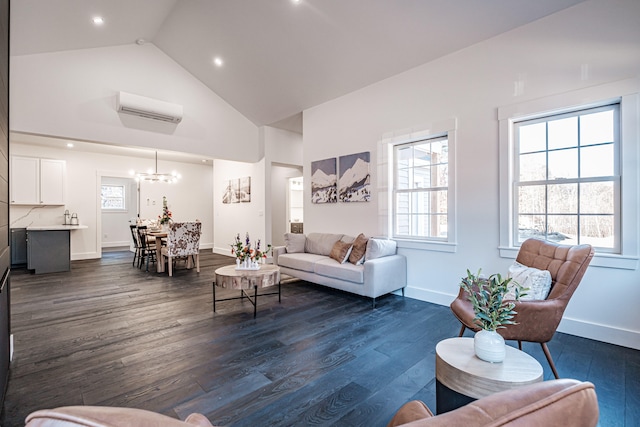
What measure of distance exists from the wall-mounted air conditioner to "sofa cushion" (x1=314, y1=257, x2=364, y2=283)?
379 centimetres

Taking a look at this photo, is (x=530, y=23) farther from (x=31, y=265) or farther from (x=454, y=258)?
(x=31, y=265)

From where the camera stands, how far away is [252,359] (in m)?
2.45

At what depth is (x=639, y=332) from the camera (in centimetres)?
262

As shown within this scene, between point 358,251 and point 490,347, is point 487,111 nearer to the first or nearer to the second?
point 358,251

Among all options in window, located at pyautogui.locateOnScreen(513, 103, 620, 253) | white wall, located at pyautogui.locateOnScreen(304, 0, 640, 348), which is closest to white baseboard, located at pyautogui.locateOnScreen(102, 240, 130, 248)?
white wall, located at pyautogui.locateOnScreen(304, 0, 640, 348)

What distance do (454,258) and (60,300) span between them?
5.28m

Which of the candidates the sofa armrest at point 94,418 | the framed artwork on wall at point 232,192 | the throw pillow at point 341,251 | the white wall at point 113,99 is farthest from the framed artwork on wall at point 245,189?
the sofa armrest at point 94,418

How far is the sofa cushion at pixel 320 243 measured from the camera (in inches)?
197

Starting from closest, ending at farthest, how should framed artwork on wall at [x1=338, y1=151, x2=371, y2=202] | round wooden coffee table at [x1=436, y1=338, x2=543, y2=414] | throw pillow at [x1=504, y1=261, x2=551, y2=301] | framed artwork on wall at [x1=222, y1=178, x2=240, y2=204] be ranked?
round wooden coffee table at [x1=436, y1=338, x2=543, y2=414], throw pillow at [x1=504, y1=261, x2=551, y2=301], framed artwork on wall at [x1=338, y1=151, x2=371, y2=202], framed artwork on wall at [x1=222, y1=178, x2=240, y2=204]

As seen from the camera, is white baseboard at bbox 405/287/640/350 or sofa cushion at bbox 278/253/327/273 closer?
white baseboard at bbox 405/287/640/350

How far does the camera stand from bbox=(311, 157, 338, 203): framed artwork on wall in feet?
17.3

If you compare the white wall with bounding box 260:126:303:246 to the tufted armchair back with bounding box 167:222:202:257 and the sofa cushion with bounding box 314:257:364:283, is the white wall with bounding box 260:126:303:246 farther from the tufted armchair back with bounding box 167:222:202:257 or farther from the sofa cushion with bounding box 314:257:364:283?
the sofa cushion with bounding box 314:257:364:283

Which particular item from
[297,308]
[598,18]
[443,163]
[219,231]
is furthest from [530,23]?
[219,231]

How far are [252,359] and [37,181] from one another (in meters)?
7.76
